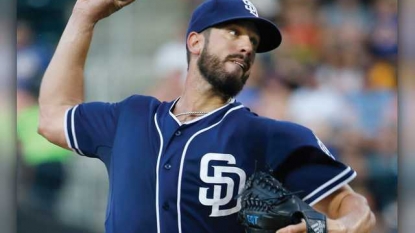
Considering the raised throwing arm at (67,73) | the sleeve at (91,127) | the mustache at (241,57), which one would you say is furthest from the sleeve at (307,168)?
the raised throwing arm at (67,73)

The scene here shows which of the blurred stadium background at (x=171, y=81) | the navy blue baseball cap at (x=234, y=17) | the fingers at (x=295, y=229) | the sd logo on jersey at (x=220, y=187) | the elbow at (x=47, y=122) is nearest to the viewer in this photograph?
the fingers at (x=295, y=229)

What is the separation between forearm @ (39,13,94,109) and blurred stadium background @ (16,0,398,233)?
183 cm

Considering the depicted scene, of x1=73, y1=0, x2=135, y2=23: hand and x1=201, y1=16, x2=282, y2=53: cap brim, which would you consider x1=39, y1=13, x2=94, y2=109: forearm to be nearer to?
x1=73, y1=0, x2=135, y2=23: hand

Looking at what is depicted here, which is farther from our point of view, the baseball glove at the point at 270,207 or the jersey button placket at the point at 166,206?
the jersey button placket at the point at 166,206

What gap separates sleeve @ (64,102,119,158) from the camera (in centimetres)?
233

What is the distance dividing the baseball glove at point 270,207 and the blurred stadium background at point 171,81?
7.49 feet

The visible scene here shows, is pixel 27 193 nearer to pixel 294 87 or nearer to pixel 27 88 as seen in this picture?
pixel 27 88

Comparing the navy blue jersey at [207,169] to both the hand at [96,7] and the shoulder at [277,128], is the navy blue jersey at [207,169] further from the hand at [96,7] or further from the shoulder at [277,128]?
the hand at [96,7]

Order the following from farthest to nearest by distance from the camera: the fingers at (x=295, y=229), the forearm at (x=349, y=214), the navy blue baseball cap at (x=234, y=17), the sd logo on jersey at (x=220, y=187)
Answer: the navy blue baseball cap at (x=234, y=17) < the sd logo on jersey at (x=220, y=187) < the forearm at (x=349, y=214) < the fingers at (x=295, y=229)

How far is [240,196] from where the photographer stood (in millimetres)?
2059

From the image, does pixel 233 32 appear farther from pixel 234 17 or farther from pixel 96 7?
pixel 96 7

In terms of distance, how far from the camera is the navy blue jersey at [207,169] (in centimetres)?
215

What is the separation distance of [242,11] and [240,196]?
1.75ft

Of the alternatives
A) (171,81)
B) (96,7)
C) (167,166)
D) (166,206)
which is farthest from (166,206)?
(171,81)
